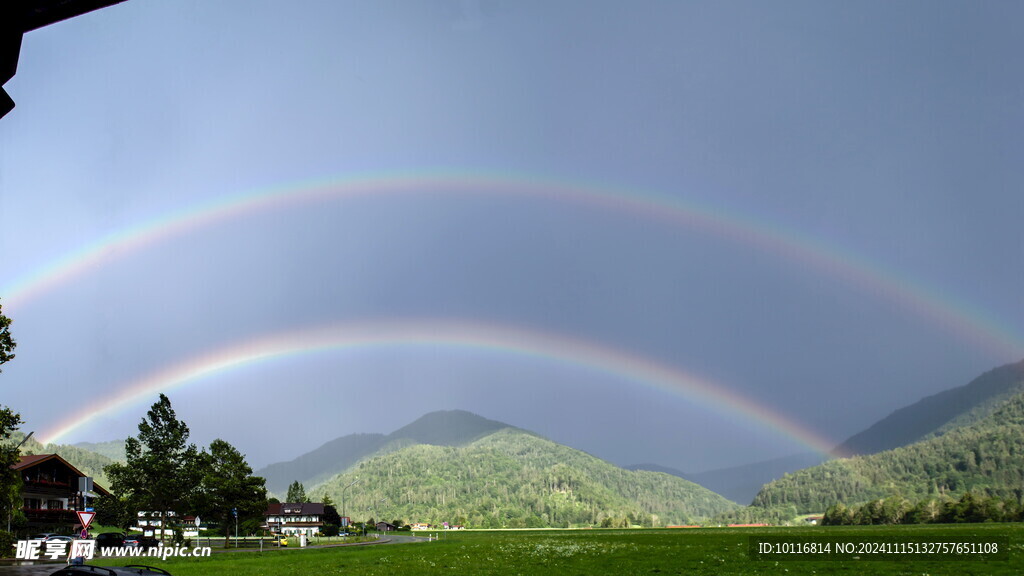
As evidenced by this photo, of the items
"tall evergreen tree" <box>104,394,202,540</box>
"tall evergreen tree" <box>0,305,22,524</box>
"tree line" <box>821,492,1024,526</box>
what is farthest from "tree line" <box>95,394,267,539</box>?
"tree line" <box>821,492,1024,526</box>

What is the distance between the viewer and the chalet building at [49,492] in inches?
3676

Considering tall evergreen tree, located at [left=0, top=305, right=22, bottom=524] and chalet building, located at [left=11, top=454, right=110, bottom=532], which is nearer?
tall evergreen tree, located at [left=0, top=305, right=22, bottom=524]

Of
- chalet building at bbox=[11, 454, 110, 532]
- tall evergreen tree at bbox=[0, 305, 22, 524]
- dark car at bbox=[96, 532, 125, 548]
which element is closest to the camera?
tall evergreen tree at bbox=[0, 305, 22, 524]

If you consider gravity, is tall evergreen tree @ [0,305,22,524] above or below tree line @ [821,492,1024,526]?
above

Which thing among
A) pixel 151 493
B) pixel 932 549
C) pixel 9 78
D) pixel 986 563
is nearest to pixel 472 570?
pixel 986 563

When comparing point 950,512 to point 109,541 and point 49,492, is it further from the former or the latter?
point 49,492

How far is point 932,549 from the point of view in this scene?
52.8 meters

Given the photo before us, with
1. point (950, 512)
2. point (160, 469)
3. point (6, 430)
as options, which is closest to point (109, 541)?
point (160, 469)

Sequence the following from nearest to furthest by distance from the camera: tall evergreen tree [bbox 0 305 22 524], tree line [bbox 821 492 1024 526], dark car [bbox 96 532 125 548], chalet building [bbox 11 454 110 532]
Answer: tall evergreen tree [bbox 0 305 22 524]
dark car [bbox 96 532 125 548]
chalet building [bbox 11 454 110 532]
tree line [bbox 821 492 1024 526]

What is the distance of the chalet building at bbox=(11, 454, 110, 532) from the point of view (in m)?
93.4

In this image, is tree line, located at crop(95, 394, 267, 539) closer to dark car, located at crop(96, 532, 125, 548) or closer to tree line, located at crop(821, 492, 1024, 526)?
dark car, located at crop(96, 532, 125, 548)

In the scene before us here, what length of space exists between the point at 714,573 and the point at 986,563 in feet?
48.1

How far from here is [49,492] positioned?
3937 inches

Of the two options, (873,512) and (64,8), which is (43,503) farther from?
(873,512)
